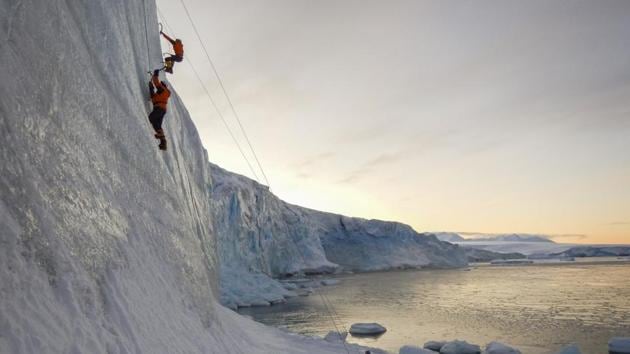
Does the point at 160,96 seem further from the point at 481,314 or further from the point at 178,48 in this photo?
the point at 481,314

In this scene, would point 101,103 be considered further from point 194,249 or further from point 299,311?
point 299,311

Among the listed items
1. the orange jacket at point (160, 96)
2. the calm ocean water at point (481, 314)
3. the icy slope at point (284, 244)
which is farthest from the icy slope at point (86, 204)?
the icy slope at point (284, 244)

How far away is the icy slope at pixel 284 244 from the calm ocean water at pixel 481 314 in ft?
15.3

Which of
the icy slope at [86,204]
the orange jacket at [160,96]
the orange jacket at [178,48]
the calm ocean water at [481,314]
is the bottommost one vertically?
the calm ocean water at [481,314]

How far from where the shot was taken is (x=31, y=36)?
4398mm

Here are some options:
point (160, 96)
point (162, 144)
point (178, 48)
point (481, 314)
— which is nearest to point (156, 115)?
point (160, 96)

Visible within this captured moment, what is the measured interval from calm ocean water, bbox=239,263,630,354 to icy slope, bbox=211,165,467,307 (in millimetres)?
4655

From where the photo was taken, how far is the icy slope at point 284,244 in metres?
32.7

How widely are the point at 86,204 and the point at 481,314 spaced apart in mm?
22760

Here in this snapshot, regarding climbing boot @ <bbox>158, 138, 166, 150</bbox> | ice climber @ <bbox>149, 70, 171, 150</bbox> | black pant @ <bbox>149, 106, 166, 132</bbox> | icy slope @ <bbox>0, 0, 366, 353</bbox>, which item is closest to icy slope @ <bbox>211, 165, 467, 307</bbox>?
climbing boot @ <bbox>158, 138, 166, 150</bbox>

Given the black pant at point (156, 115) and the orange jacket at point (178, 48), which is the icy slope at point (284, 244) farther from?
the black pant at point (156, 115)

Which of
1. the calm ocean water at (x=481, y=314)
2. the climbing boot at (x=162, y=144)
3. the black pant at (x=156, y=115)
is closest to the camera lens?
the black pant at (x=156, y=115)

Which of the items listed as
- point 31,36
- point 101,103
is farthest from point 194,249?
point 31,36

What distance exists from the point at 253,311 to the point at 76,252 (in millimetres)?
22947
